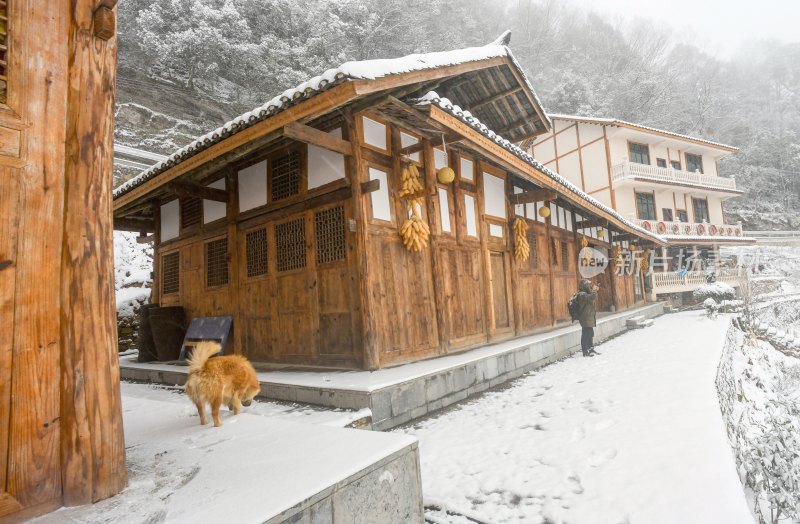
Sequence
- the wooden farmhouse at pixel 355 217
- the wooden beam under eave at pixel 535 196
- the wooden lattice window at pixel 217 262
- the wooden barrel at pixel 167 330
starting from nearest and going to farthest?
the wooden farmhouse at pixel 355 217
the wooden lattice window at pixel 217 262
the wooden barrel at pixel 167 330
the wooden beam under eave at pixel 535 196

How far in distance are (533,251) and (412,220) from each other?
5197 millimetres

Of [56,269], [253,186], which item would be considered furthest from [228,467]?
[253,186]

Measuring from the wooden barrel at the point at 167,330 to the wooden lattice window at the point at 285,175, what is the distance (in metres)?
3.69

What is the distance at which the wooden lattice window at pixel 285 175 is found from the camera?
6.82m

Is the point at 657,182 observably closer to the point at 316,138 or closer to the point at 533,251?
the point at 533,251

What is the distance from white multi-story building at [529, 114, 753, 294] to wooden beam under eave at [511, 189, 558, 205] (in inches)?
654

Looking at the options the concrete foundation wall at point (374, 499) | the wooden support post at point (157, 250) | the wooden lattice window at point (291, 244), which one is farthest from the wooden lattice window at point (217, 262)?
the concrete foundation wall at point (374, 499)

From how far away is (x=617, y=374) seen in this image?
7230 mm

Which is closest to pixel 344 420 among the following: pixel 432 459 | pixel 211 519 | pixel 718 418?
pixel 432 459

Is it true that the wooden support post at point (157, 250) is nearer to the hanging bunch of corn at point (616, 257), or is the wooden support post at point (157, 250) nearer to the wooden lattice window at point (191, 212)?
the wooden lattice window at point (191, 212)

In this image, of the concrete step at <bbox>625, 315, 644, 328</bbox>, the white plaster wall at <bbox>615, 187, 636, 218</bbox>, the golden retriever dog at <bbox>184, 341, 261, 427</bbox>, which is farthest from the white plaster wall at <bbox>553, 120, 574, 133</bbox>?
the golden retriever dog at <bbox>184, 341, 261, 427</bbox>

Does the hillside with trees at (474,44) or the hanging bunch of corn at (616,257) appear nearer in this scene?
the hanging bunch of corn at (616,257)

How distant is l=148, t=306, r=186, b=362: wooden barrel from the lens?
8477 millimetres

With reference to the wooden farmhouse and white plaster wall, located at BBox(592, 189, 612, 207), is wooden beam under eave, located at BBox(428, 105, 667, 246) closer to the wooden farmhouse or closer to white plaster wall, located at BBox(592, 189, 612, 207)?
the wooden farmhouse
